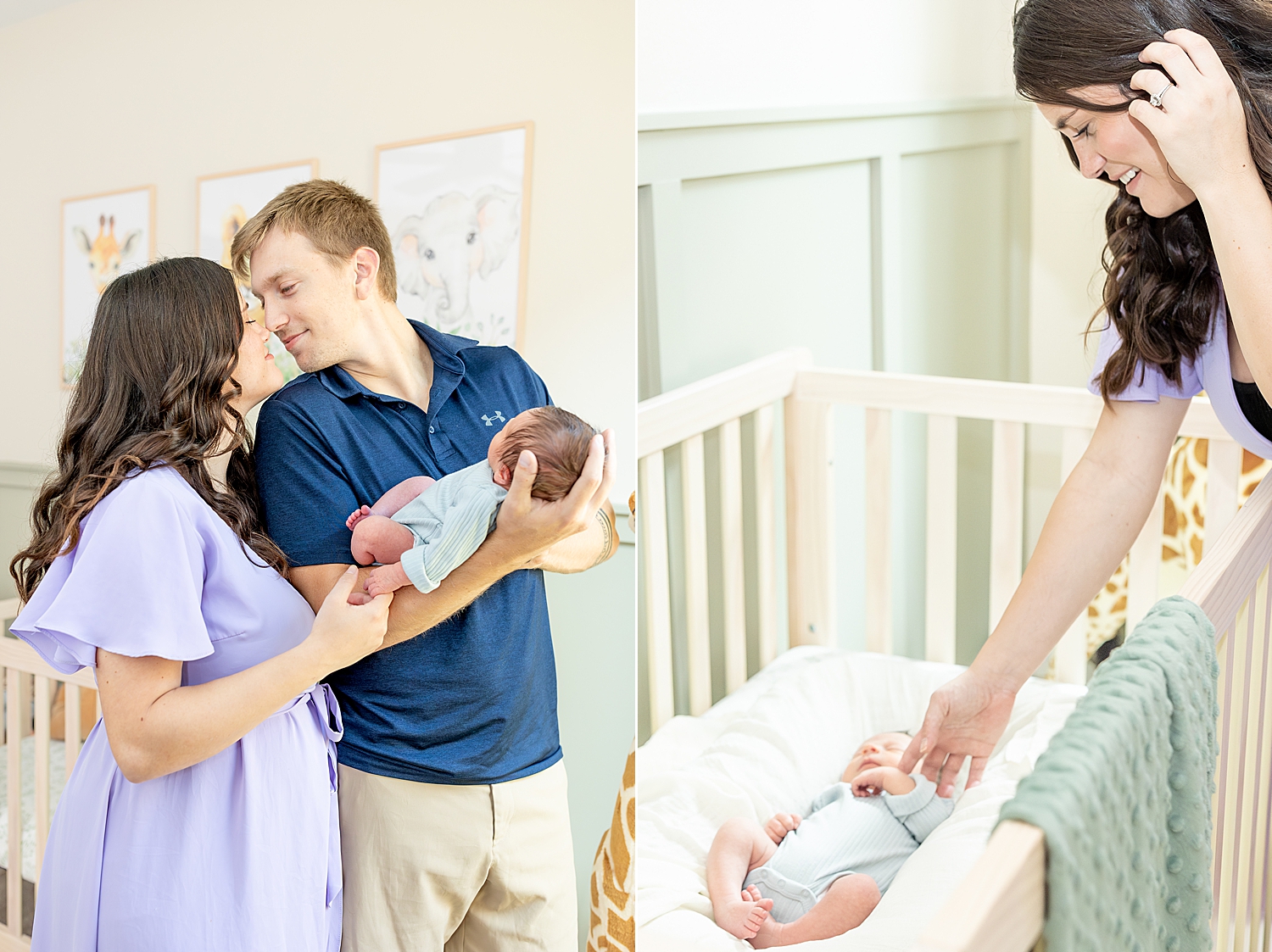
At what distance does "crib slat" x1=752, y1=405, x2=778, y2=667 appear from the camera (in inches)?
72.3

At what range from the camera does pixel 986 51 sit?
7.32 ft

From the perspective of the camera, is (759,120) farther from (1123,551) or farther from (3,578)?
(3,578)

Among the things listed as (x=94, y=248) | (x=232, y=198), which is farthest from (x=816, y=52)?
(x=94, y=248)

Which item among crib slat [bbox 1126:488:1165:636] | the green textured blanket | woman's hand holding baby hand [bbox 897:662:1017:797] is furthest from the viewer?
crib slat [bbox 1126:488:1165:636]

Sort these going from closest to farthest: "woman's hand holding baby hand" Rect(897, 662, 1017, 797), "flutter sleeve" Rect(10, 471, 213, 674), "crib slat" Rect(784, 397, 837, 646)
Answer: "flutter sleeve" Rect(10, 471, 213, 674) → "woman's hand holding baby hand" Rect(897, 662, 1017, 797) → "crib slat" Rect(784, 397, 837, 646)

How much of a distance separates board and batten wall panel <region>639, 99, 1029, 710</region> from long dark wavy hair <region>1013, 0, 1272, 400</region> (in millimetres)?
624

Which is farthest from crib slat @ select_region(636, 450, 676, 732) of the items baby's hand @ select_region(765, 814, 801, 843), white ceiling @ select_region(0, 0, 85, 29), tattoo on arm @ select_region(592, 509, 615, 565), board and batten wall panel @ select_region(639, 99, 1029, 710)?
white ceiling @ select_region(0, 0, 85, 29)

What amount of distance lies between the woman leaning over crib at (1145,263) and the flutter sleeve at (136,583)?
0.90m

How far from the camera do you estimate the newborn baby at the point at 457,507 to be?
2.84 feet

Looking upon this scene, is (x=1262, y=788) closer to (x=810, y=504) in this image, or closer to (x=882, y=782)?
(x=882, y=782)

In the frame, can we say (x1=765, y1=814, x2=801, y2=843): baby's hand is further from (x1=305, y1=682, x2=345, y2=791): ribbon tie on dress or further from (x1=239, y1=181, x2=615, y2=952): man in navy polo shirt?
(x1=305, y1=682, x2=345, y2=791): ribbon tie on dress

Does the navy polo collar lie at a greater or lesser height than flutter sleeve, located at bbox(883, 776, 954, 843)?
greater

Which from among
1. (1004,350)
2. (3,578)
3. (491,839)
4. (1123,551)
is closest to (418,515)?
(491,839)

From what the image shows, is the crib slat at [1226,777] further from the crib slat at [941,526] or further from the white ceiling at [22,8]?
the white ceiling at [22,8]
